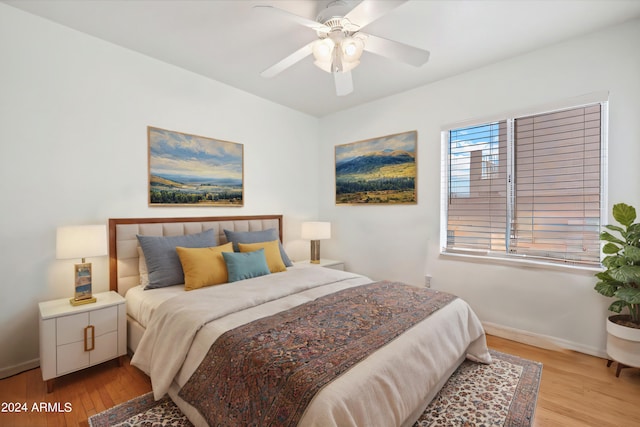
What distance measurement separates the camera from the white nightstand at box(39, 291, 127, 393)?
1.95 m

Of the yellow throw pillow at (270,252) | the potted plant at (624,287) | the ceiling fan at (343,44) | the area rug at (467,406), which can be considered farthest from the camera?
the yellow throw pillow at (270,252)

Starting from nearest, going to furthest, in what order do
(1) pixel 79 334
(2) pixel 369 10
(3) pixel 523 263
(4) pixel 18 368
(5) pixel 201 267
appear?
(2) pixel 369 10, (1) pixel 79 334, (4) pixel 18 368, (5) pixel 201 267, (3) pixel 523 263

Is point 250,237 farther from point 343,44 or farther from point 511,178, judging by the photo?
point 511,178

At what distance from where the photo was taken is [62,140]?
2.36 m

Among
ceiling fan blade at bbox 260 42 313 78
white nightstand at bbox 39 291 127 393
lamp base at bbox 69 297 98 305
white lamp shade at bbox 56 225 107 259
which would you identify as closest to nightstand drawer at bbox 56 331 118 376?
white nightstand at bbox 39 291 127 393

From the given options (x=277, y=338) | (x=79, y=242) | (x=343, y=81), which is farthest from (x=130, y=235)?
(x=343, y=81)

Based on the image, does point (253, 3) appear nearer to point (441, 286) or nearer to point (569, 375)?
point (441, 286)

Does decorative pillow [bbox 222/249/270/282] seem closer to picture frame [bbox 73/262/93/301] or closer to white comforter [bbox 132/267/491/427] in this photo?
white comforter [bbox 132/267/491/427]

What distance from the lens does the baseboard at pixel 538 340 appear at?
245 centimetres

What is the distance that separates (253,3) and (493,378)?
10.7 feet

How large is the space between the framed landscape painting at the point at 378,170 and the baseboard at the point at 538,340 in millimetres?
1600

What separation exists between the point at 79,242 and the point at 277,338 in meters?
1.75

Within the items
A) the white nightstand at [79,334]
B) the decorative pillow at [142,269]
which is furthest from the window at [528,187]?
the white nightstand at [79,334]

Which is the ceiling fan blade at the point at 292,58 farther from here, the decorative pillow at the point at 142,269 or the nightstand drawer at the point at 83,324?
the nightstand drawer at the point at 83,324
